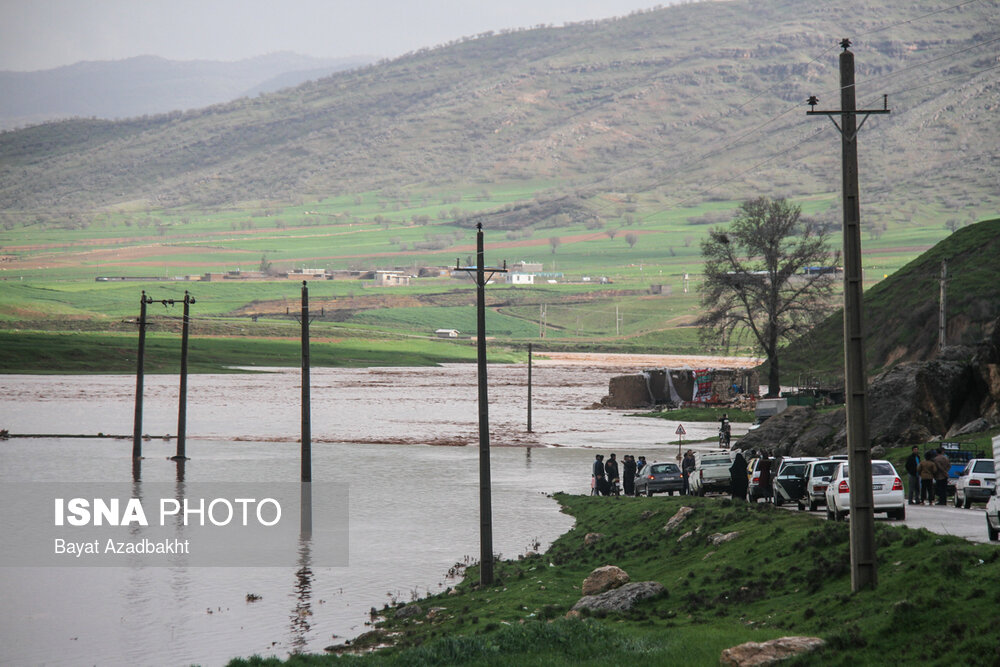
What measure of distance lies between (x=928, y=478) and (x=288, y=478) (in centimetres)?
3141

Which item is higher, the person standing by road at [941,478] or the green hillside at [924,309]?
the green hillside at [924,309]

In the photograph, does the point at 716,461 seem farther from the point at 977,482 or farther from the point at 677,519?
the point at 977,482

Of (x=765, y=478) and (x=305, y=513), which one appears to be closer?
(x=765, y=478)

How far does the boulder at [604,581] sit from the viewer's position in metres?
24.9

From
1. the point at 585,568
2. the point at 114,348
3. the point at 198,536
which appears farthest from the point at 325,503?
the point at 114,348

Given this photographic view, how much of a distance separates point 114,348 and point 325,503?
117m

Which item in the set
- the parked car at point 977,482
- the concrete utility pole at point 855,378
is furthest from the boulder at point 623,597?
the parked car at point 977,482

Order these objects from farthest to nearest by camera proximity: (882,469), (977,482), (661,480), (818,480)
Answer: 1. (661,480)
2. (818,480)
3. (977,482)
4. (882,469)

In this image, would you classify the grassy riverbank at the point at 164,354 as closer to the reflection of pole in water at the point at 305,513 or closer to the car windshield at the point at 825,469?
the reflection of pole in water at the point at 305,513

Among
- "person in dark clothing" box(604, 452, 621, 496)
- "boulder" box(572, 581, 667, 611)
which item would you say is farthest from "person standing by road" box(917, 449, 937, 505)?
"person in dark clothing" box(604, 452, 621, 496)

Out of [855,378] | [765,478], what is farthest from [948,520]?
[855,378]

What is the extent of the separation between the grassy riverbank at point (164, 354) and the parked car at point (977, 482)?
121 m

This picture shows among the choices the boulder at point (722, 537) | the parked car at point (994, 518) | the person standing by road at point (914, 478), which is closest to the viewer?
the parked car at point (994, 518)

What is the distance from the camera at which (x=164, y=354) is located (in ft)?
505
